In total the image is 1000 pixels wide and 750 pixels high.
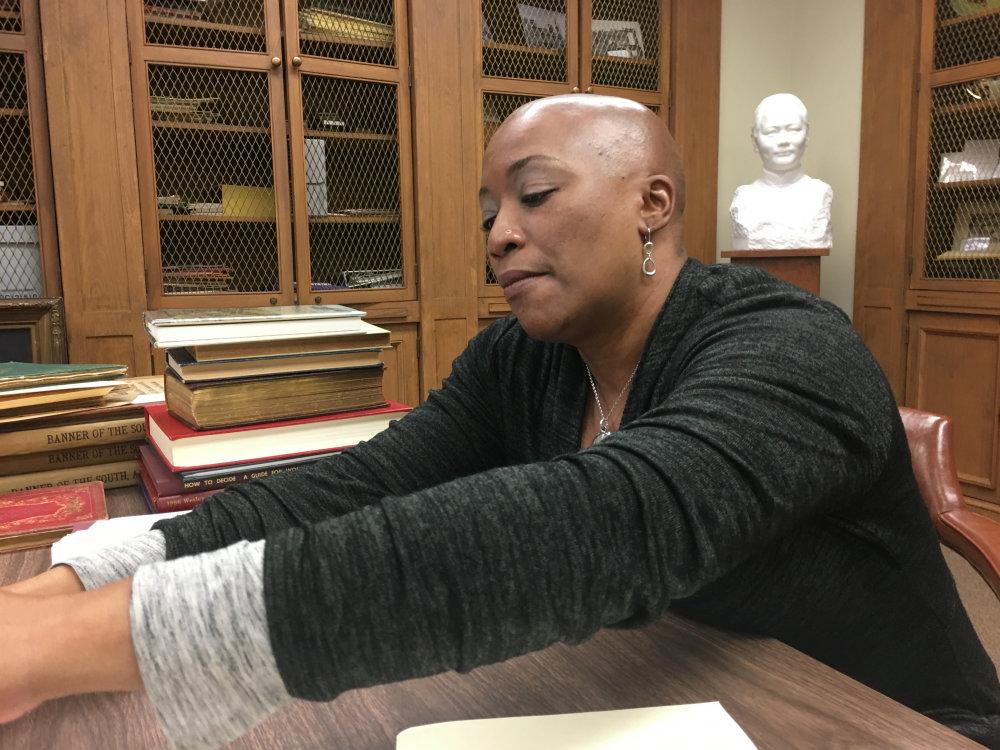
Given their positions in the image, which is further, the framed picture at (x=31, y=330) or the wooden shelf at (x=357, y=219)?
the wooden shelf at (x=357, y=219)

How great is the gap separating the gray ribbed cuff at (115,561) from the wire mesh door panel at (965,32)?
11.9ft

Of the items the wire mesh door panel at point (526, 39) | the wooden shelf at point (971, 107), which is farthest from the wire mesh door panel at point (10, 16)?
the wooden shelf at point (971, 107)

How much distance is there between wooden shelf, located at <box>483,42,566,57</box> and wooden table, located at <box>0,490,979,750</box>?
3.39 metres

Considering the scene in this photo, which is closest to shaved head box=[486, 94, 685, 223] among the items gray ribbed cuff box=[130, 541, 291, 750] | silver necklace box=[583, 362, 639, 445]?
silver necklace box=[583, 362, 639, 445]

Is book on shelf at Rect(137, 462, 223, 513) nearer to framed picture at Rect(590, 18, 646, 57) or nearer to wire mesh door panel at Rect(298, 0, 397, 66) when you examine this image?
wire mesh door panel at Rect(298, 0, 397, 66)

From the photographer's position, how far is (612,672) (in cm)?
59

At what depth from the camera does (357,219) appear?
342 cm

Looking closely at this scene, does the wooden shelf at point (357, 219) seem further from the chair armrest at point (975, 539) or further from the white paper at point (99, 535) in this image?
the chair armrest at point (975, 539)

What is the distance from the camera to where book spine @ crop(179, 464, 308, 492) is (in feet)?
3.32

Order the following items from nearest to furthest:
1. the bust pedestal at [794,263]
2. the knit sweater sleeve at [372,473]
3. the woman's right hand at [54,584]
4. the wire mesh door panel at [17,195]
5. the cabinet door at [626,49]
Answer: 1. the woman's right hand at [54,584]
2. the knit sweater sleeve at [372,473]
3. the wire mesh door panel at [17,195]
4. the bust pedestal at [794,263]
5. the cabinet door at [626,49]

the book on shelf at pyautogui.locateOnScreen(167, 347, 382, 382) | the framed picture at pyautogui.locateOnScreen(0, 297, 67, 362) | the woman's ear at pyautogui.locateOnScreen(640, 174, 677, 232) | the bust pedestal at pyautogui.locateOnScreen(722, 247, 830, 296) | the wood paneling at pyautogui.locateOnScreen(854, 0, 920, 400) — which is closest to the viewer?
the woman's ear at pyautogui.locateOnScreen(640, 174, 677, 232)

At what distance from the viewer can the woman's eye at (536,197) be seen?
0.86 m

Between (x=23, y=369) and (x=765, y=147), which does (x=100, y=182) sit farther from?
(x=765, y=147)

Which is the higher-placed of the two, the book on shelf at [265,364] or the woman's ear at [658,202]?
the woman's ear at [658,202]
